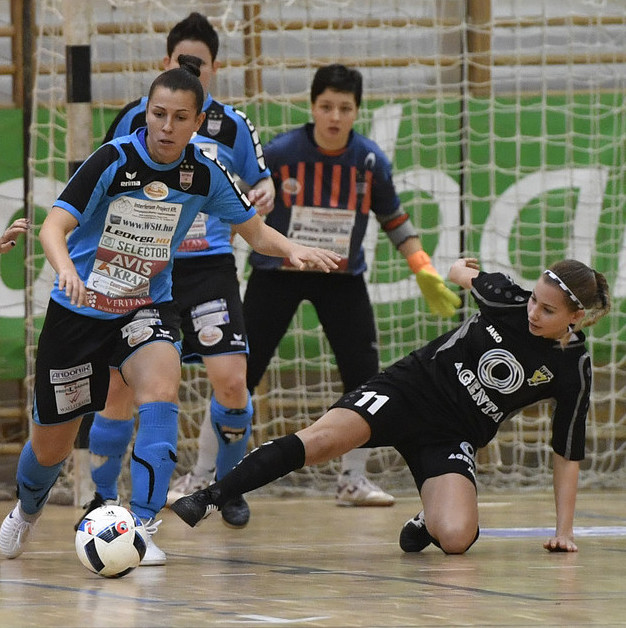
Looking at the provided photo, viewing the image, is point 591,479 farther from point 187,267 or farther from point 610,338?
point 187,267

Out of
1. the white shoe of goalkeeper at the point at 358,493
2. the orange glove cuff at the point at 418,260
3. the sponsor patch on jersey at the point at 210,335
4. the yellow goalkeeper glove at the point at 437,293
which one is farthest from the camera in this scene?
the white shoe of goalkeeper at the point at 358,493

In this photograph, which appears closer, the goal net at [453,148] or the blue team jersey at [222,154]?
the blue team jersey at [222,154]

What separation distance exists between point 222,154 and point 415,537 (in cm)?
174

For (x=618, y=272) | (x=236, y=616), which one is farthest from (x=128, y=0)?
(x=236, y=616)

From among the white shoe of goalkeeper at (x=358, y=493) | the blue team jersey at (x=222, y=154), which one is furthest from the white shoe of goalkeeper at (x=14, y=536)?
the white shoe of goalkeeper at (x=358, y=493)

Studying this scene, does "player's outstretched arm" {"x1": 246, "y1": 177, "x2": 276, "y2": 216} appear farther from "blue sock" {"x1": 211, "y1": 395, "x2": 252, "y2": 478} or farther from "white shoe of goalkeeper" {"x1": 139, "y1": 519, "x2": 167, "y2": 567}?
"white shoe of goalkeeper" {"x1": 139, "y1": 519, "x2": 167, "y2": 567}

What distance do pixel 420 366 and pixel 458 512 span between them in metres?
0.55

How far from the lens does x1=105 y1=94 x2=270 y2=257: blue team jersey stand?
16.7 feet

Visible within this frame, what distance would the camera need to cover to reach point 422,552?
4328 mm

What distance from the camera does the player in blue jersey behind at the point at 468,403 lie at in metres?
4.09

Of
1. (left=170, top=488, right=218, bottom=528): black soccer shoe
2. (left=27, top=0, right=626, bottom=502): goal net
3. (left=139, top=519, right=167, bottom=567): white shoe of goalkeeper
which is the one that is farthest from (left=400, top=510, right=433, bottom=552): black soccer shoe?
(left=27, top=0, right=626, bottom=502): goal net

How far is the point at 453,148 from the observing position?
6.97m

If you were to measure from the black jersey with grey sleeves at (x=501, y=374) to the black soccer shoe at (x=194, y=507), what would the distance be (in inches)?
33.1

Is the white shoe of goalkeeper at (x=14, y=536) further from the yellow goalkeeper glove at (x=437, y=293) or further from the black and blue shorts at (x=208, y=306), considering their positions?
the yellow goalkeeper glove at (x=437, y=293)
